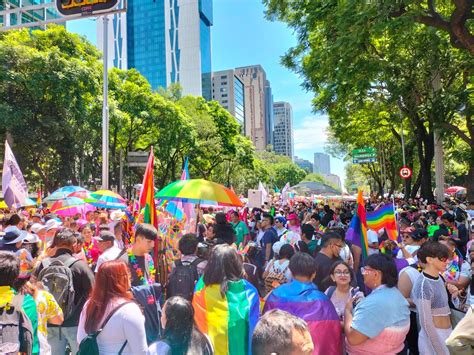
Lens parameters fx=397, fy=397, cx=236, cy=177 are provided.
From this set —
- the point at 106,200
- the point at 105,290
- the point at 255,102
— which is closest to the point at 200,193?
the point at 105,290

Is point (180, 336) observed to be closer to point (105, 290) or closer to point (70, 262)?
point (105, 290)

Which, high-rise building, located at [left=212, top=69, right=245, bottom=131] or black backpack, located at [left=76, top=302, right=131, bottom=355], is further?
high-rise building, located at [left=212, top=69, right=245, bottom=131]

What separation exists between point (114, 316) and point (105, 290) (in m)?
0.22

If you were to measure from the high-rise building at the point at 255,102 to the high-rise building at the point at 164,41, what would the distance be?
5774cm

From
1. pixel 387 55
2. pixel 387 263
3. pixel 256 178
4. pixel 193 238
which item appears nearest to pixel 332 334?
pixel 387 263

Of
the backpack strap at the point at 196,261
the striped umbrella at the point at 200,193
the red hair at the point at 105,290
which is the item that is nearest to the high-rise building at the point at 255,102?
the striped umbrella at the point at 200,193

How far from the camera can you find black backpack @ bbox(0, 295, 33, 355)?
2.57 m

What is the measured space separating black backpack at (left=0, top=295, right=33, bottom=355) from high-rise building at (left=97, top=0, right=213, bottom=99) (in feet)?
329

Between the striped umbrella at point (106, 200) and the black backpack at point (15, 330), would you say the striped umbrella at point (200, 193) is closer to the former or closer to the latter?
the black backpack at point (15, 330)

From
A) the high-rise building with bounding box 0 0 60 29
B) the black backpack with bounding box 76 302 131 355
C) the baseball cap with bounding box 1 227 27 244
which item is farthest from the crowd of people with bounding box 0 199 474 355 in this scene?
the high-rise building with bounding box 0 0 60 29

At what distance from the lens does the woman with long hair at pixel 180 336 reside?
2.42 metres

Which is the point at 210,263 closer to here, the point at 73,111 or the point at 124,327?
the point at 124,327

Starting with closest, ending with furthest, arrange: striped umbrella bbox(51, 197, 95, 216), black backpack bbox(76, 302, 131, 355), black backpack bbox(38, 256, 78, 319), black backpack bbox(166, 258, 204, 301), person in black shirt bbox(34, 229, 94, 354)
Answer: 1. black backpack bbox(76, 302, 131, 355)
2. black backpack bbox(38, 256, 78, 319)
3. person in black shirt bbox(34, 229, 94, 354)
4. black backpack bbox(166, 258, 204, 301)
5. striped umbrella bbox(51, 197, 95, 216)

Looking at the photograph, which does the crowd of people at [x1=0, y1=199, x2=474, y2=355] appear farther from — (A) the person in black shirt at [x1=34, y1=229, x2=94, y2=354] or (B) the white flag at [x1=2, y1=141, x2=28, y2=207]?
(B) the white flag at [x1=2, y1=141, x2=28, y2=207]
